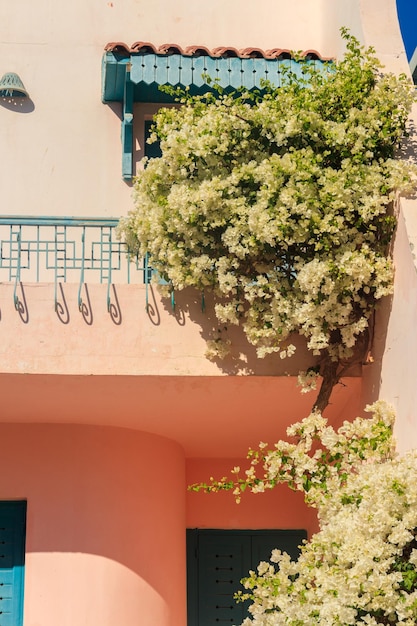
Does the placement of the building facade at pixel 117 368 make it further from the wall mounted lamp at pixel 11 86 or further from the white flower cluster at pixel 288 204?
the white flower cluster at pixel 288 204

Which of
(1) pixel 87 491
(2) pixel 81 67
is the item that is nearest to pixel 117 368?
(1) pixel 87 491

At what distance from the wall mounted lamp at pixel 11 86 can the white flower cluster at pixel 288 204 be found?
3.04 metres

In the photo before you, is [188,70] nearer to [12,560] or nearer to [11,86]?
[11,86]

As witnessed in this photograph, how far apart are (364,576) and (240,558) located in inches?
176

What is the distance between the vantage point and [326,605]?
698 centimetres

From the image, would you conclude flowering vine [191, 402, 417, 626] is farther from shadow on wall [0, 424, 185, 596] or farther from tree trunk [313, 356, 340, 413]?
shadow on wall [0, 424, 185, 596]

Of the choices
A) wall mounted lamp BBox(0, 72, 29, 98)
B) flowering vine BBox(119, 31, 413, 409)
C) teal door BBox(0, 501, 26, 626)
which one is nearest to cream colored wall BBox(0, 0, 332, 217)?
wall mounted lamp BBox(0, 72, 29, 98)

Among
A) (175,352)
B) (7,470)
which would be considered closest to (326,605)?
(175,352)

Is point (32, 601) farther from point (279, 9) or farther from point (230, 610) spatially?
point (279, 9)

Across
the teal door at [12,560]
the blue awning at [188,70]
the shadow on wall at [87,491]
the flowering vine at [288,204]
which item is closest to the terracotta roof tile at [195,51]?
the blue awning at [188,70]

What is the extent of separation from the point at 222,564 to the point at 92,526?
1897mm

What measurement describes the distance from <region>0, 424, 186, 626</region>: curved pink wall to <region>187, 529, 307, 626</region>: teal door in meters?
0.75

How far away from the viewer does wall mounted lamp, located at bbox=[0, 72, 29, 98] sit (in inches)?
443

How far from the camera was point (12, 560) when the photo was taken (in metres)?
9.94
